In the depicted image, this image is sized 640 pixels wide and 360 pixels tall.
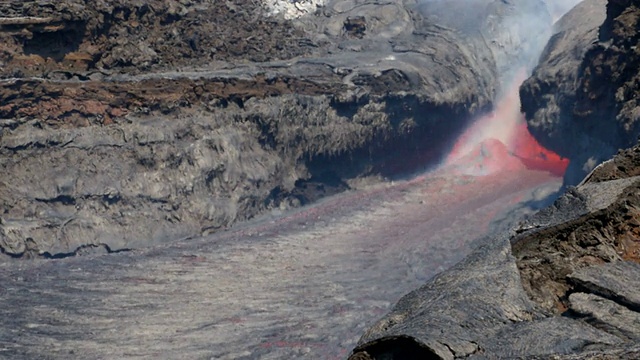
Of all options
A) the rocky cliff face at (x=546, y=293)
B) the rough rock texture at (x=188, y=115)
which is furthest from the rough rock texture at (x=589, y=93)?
the rocky cliff face at (x=546, y=293)

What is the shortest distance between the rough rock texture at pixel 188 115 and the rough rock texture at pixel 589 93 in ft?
11.8

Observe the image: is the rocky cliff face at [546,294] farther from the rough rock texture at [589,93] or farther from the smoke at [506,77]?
the smoke at [506,77]

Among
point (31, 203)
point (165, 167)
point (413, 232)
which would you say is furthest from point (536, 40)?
point (31, 203)

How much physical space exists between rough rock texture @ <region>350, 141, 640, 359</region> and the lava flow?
2122 centimetres

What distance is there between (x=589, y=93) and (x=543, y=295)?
59.1ft

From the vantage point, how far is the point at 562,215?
6828mm

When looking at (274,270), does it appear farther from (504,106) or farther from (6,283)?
(504,106)

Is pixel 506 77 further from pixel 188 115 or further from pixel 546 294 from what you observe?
pixel 546 294

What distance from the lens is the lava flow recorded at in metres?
29.3

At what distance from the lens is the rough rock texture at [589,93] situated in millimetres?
20469

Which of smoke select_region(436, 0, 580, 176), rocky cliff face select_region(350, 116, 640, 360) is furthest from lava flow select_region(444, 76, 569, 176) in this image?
rocky cliff face select_region(350, 116, 640, 360)

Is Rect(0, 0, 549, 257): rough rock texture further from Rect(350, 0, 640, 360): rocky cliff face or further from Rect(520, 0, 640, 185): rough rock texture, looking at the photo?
Rect(350, 0, 640, 360): rocky cliff face

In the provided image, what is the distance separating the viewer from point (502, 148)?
1238 inches

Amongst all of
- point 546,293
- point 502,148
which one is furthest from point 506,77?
point 546,293
